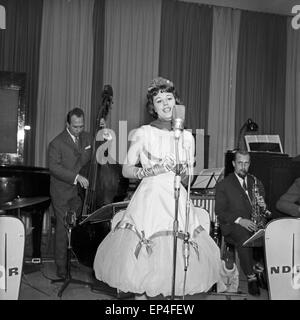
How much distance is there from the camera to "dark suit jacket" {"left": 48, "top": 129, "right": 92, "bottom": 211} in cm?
535

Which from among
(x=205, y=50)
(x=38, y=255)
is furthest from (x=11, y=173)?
(x=205, y=50)

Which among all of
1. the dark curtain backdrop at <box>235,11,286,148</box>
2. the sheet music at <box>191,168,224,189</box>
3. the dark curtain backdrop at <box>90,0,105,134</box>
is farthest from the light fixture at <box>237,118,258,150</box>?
the dark curtain backdrop at <box>90,0,105,134</box>

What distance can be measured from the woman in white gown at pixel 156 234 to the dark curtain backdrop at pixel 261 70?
6007 mm

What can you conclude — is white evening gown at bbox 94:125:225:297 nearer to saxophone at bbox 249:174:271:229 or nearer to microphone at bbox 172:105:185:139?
microphone at bbox 172:105:185:139

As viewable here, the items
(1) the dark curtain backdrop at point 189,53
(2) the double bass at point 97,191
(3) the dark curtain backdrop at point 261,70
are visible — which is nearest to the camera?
(2) the double bass at point 97,191

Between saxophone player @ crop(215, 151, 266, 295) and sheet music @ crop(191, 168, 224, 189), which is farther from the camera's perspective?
sheet music @ crop(191, 168, 224, 189)

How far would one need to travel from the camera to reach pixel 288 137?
914 cm

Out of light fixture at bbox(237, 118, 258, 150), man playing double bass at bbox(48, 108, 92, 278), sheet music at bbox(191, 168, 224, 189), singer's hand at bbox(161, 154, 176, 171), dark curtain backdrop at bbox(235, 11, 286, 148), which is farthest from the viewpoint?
dark curtain backdrop at bbox(235, 11, 286, 148)

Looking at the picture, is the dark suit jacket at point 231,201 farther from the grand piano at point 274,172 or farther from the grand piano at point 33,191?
the grand piano at point 33,191

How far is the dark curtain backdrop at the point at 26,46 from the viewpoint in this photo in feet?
25.3

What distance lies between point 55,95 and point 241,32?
3.46m

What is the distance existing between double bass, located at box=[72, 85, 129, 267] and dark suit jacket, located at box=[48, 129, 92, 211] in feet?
0.50

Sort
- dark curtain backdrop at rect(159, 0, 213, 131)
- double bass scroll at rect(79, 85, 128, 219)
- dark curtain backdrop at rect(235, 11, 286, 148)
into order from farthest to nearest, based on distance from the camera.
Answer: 1. dark curtain backdrop at rect(235, 11, 286, 148)
2. dark curtain backdrop at rect(159, 0, 213, 131)
3. double bass scroll at rect(79, 85, 128, 219)

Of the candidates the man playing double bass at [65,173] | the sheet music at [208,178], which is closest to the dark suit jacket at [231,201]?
the sheet music at [208,178]
